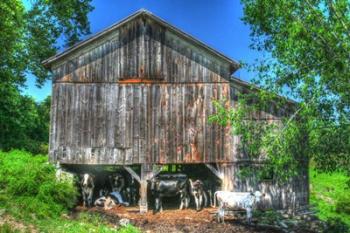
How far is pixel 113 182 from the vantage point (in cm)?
2492

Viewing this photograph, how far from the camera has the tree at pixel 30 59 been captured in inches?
1299

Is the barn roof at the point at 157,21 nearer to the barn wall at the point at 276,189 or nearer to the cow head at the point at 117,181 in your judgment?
the barn wall at the point at 276,189

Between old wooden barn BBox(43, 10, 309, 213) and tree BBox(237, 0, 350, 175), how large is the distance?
5479mm

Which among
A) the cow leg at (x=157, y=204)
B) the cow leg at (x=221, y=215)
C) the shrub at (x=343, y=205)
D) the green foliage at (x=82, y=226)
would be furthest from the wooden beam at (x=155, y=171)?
the shrub at (x=343, y=205)

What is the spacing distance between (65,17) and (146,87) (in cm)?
1741

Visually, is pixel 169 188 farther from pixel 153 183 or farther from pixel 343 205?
pixel 343 205

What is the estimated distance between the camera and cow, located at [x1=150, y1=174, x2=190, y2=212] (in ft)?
76.0

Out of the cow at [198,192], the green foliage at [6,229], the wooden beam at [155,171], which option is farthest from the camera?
the cow at [198,192]

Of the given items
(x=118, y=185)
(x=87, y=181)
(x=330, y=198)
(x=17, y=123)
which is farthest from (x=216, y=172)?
(x=17, y=123)

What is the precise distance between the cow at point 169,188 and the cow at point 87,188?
2.87 m

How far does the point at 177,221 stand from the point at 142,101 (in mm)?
6186

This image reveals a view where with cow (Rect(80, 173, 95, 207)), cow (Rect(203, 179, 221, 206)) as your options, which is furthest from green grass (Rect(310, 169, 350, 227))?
cow (Rect(80, 173, 95, 207))

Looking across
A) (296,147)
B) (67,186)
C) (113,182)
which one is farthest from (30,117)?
(296,147)

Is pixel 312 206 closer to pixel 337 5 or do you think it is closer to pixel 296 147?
pixel 296 147
